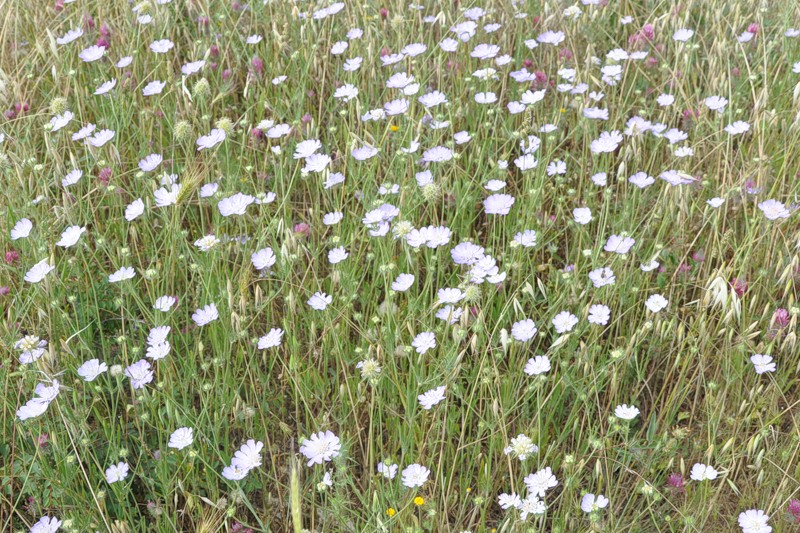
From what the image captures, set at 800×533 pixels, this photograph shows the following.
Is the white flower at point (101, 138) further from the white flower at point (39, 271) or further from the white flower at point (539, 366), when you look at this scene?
the white flower at point (539, 366)

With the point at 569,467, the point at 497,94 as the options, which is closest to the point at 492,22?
the point at 497,94

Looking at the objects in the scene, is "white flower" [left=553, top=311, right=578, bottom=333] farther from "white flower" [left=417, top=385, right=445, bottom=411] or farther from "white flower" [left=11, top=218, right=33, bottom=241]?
"white flower" [left=11, top=218, right=33, bottom=241]

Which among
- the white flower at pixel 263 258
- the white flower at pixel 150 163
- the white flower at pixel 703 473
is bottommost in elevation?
the white flower at pixel 703 473

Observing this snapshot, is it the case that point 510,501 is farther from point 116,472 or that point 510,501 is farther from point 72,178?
point 72,178

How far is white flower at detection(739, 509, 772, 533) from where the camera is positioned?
5.53ft

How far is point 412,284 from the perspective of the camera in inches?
85.7

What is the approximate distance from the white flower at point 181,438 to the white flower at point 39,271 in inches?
20.7

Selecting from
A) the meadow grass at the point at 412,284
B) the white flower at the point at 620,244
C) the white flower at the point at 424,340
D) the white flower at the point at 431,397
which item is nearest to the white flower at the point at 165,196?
the meadow grass at the point at 412,284

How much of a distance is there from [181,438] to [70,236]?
0.70m

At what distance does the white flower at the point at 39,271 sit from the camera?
2.00m

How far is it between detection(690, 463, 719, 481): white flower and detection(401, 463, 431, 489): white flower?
0.57m

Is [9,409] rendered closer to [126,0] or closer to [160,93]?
[160,93]

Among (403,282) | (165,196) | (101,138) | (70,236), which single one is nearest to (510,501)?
(403,282)

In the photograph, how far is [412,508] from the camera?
5.84ft
